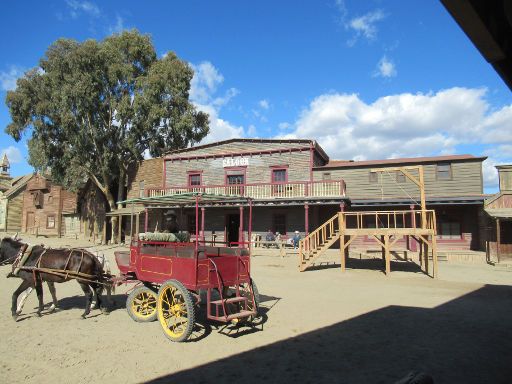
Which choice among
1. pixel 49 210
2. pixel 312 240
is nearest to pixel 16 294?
pixel 312 240

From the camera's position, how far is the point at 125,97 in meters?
30.2

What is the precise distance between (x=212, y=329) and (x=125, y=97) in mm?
27141

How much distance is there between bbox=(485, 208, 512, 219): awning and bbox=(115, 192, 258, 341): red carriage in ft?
51.9

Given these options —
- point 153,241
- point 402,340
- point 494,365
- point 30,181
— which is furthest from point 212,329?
point 30,181

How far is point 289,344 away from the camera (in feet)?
20.2

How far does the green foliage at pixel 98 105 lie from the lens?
2945 centimetres

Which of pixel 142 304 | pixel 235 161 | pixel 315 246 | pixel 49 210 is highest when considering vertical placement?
pixel 235 161

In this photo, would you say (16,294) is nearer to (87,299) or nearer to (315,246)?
(87,299)

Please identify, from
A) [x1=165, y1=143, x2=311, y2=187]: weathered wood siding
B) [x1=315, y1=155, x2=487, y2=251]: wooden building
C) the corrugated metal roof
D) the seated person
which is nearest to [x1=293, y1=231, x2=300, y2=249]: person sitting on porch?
the seated person

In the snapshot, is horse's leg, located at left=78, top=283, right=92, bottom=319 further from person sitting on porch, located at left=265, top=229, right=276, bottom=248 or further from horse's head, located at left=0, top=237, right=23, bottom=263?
person sitting on porch, located at left=265, top=229, right=276, bottom=248

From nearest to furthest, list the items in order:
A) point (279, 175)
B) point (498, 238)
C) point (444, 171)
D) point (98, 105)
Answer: point (498, 238)
point (444, 171)
point (279, 175)
point (98, 105)

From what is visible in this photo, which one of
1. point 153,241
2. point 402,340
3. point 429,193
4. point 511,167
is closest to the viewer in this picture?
point 402,340

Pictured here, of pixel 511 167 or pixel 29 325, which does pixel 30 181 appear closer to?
pixel 29 325

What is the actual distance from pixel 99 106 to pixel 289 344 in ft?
95.5
